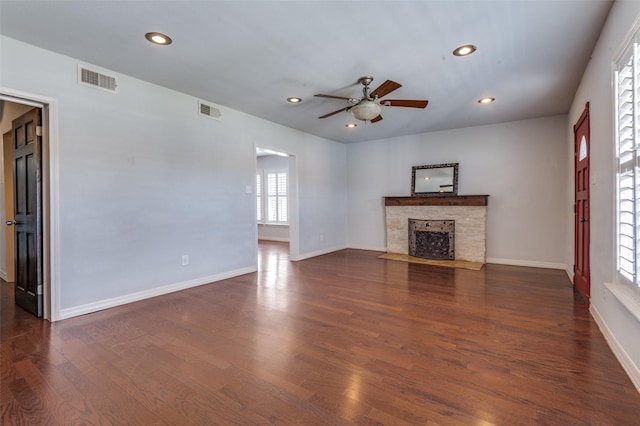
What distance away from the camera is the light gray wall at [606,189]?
202cm

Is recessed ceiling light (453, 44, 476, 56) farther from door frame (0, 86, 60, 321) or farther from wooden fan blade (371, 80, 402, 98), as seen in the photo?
door frame (0, 86, 60, 321)

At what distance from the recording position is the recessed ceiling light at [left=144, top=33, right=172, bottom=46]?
8.67 ft

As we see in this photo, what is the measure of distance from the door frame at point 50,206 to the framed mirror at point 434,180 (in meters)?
5.78

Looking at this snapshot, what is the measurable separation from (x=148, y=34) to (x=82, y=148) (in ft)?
4.56

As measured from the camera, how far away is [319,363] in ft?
7.14

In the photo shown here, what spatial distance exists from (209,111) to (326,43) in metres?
2.23

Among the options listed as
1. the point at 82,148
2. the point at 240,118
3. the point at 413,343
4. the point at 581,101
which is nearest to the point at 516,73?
the point at 581,101

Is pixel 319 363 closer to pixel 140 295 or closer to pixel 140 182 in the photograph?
pixel 140 295

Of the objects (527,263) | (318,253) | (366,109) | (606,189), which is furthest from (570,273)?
(318,253)

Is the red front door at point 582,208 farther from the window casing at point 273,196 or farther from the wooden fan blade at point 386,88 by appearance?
the window casing at point 273,196

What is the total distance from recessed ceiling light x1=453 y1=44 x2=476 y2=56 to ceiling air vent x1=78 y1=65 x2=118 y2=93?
359cm

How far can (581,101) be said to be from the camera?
361 cm

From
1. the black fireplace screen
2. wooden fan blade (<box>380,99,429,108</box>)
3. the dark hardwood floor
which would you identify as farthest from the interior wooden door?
the black fireplace screen

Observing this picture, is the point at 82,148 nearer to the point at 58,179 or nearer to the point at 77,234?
the point at 58,179
